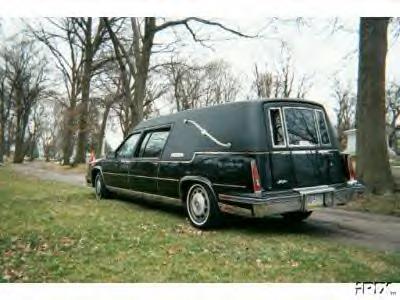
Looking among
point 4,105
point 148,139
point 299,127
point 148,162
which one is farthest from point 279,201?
point 4,105

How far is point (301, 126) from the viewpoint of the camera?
5797 mm

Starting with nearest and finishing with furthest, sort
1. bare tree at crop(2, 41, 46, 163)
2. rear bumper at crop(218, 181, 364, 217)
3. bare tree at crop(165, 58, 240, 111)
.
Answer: rear bumper at crop(218, 181, 364, 217)
bare tree at crop(2, 41, 46, 163)
bare tree at crop(165, 58, 240, 111)

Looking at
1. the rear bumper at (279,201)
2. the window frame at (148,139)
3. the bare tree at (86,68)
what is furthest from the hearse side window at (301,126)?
the bare tree at (86,68)

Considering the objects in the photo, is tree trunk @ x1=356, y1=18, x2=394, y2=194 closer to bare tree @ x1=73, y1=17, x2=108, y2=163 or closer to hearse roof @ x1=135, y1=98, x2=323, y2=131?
hearse roof @ x1=135, y1=98, x2=323, y2=131

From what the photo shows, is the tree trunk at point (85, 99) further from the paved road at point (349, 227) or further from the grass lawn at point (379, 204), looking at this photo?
the paved road at point (349, 227)

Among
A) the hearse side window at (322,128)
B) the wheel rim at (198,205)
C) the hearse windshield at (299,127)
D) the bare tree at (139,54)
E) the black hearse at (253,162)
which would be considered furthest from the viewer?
the bare tree at (139,54)

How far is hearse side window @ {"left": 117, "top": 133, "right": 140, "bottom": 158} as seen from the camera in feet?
25.7

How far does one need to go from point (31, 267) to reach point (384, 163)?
23.6ft

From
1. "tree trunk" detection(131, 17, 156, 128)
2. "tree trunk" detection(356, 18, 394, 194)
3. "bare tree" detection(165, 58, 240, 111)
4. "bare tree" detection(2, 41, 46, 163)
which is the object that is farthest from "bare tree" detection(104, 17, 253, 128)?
"bare tree" detection(165, 58, 240, 111)

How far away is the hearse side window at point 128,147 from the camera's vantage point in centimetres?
784

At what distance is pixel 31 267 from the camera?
13.2 ft

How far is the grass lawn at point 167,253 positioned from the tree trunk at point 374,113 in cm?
331

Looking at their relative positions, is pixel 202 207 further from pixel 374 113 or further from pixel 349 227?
pixel 374 113
